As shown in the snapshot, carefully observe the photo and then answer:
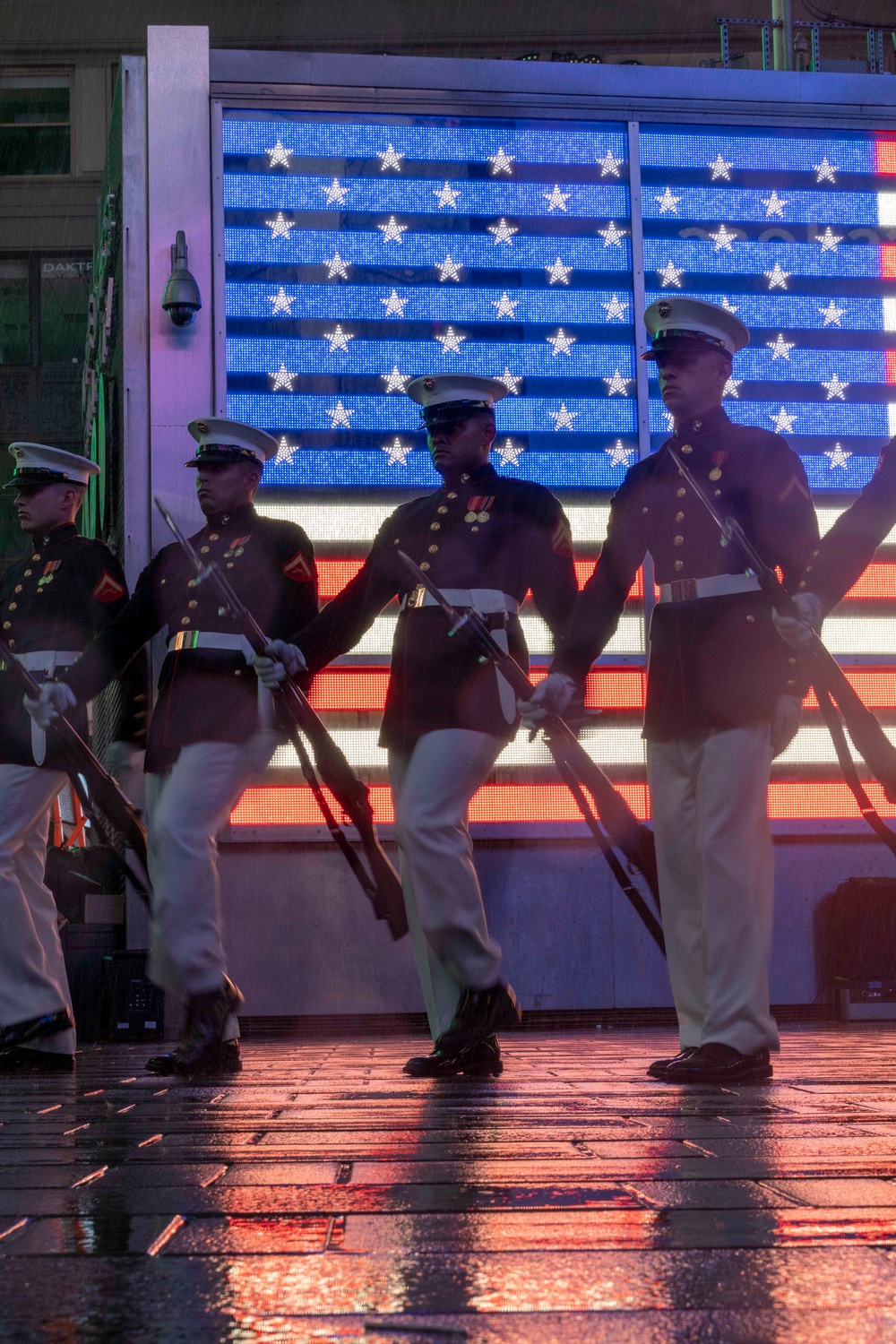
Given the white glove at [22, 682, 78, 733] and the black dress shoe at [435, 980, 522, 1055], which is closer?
the black dress shoe at [435, 980, 522, 1055]

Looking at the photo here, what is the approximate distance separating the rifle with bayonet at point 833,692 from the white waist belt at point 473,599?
0.57m

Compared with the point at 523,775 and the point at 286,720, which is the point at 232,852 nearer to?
the point at 523,775

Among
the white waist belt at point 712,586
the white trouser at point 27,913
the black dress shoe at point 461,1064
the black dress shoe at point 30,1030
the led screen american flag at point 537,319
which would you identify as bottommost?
the black dress shoe at point 461,1064

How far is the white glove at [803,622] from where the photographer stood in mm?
3477

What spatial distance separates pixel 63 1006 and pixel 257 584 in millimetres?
1216

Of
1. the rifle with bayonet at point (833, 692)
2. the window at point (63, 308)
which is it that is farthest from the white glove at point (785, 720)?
the window at point (63, 308)

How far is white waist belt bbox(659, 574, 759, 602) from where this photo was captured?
12.4 ft

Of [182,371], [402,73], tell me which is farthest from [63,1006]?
[402,73]

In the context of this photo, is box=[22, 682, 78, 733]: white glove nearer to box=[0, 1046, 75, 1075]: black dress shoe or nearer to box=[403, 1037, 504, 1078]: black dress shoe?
box=[0, 1046, 75, 1075]: black dress shoe

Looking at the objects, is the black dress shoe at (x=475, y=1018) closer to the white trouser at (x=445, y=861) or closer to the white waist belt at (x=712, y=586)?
the white trouser at (x=445, y=861)

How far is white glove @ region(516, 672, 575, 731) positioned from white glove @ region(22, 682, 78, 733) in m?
1.29

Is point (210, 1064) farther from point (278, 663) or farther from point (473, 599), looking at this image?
point (473, 599)

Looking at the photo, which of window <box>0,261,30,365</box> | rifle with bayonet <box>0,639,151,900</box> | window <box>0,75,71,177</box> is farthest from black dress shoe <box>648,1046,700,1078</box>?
window <box>0,261,30,365</box>

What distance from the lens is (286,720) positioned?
4.41m
